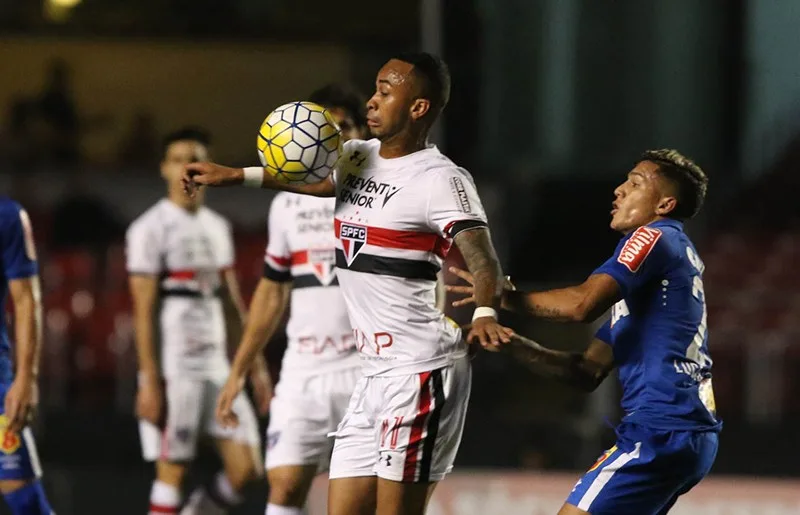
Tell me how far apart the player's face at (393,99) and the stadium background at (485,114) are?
6339 mm

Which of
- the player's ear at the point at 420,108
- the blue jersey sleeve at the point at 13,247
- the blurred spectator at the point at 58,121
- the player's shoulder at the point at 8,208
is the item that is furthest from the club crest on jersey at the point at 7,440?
the blurred spectator at the point at 58,121

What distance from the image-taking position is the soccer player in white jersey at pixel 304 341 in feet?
18.8

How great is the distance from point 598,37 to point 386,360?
36.1 ft

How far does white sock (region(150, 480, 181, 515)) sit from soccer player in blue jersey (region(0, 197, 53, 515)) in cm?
120

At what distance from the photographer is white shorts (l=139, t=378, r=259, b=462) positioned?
682cm

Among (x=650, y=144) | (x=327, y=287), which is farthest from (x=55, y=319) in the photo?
(x=650, y=144)

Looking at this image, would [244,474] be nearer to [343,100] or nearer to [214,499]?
[214,499]

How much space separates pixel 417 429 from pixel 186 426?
252cm

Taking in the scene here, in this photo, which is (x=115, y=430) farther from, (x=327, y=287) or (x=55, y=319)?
(x=327, y=287)

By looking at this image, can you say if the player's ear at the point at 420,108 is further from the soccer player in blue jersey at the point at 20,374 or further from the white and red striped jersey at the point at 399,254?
the soccer player in blue jersey at the point at 20,374

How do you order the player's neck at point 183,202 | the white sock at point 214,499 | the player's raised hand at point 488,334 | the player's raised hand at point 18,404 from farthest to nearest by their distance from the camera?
the player's neck at point 183,202 → the white sock at point 214,499 → the player's raised hand at point 18,404 → the player's raised hand at point 488,334

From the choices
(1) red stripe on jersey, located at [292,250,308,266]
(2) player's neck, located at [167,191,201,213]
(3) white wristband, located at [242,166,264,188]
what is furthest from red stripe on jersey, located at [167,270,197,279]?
(3) white wristband, located at [242,166,264,188]

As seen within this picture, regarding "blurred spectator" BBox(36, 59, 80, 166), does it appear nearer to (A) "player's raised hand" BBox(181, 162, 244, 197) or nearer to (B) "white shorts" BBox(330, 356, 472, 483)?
(A) "player's raised hand" BBox(181, 162, 244, 197)

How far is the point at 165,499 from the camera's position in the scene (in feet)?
22.2
